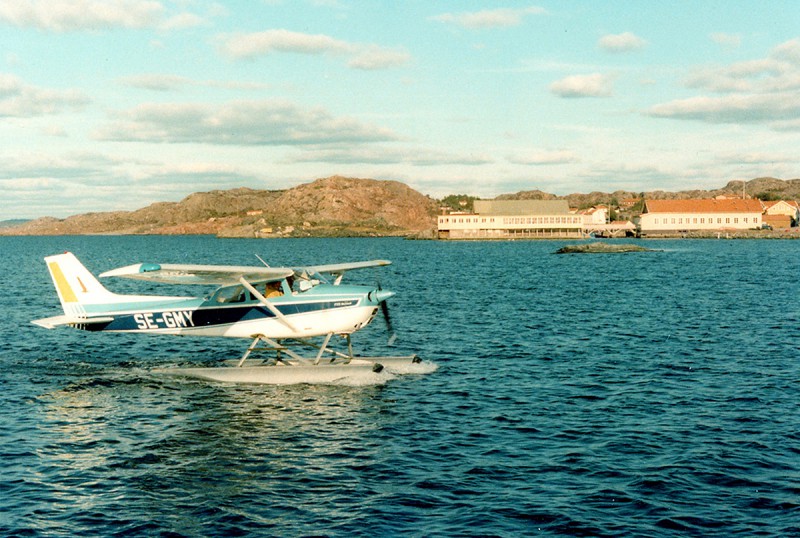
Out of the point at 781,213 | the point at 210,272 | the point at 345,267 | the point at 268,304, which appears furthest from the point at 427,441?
the point at 781,213

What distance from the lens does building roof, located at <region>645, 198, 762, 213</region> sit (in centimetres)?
15000

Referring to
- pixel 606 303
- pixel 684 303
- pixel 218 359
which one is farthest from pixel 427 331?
pixel 684 303

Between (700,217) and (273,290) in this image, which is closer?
(273,290)

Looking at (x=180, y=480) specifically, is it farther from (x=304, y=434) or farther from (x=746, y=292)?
(x=746, y=292)

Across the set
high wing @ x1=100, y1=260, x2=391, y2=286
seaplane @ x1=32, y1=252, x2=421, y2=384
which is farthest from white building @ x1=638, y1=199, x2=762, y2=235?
high wing @ x1=100, y1=260, x2=391, y2=286

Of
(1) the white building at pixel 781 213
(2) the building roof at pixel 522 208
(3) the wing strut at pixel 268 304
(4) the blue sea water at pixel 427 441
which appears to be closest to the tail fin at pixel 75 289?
(4) the blue sea water at pixel 427 441

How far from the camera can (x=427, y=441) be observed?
14.8 m

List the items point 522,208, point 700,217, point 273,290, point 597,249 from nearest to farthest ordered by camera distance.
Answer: point 273,290 < point 597,249 < point 700,217 < point 522,208

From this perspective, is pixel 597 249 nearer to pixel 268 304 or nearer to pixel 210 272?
pixel 268 304

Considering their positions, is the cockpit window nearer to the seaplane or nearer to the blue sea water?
the seaplane

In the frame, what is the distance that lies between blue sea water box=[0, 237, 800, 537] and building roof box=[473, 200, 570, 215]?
12904 cm

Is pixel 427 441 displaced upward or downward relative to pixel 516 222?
downward

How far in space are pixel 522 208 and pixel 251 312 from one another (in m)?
142

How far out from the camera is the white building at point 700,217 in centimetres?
14962
